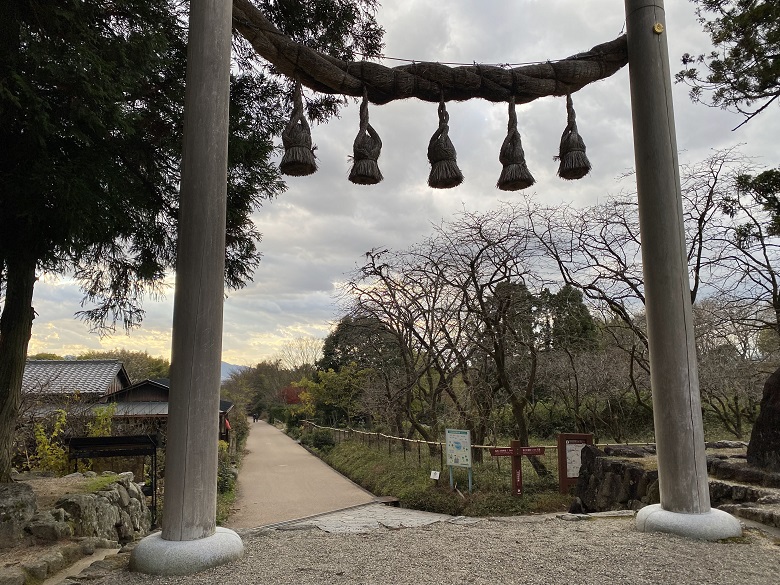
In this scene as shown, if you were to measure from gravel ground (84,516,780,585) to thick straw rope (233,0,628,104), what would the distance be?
10.6ft

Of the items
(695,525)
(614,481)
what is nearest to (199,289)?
(695,525)

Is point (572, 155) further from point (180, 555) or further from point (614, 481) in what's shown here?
point (614, 481)

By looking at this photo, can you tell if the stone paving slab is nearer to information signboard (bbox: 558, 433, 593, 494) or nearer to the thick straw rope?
information signboard (bbox: 558, 433, 593, 494)

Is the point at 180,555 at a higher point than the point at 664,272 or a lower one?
lower

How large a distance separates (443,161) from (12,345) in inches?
220

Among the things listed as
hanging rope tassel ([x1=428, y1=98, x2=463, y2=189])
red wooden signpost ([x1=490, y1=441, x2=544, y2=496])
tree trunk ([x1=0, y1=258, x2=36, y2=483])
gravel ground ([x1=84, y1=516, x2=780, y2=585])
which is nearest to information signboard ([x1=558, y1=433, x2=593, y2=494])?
red wooden signpost ([x1=490, y1=441, x2=544, y2=496])

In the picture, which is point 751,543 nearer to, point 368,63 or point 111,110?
point 368,63

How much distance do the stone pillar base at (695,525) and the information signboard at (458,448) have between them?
256 inches

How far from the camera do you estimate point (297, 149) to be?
3.64 meters

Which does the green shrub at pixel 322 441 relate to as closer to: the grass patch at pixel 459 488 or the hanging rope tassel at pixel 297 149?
the grass patch at pixel 459 488

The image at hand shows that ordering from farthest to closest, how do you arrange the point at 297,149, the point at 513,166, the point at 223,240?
1. the point at 513,166
2. the point at 297,149
3. the point at 223,240

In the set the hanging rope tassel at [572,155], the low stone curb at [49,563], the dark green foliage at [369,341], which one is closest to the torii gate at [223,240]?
the hanging rope tassel at [572,155]

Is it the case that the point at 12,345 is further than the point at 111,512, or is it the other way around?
the point at 111,512

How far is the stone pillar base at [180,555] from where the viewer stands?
112 inches
